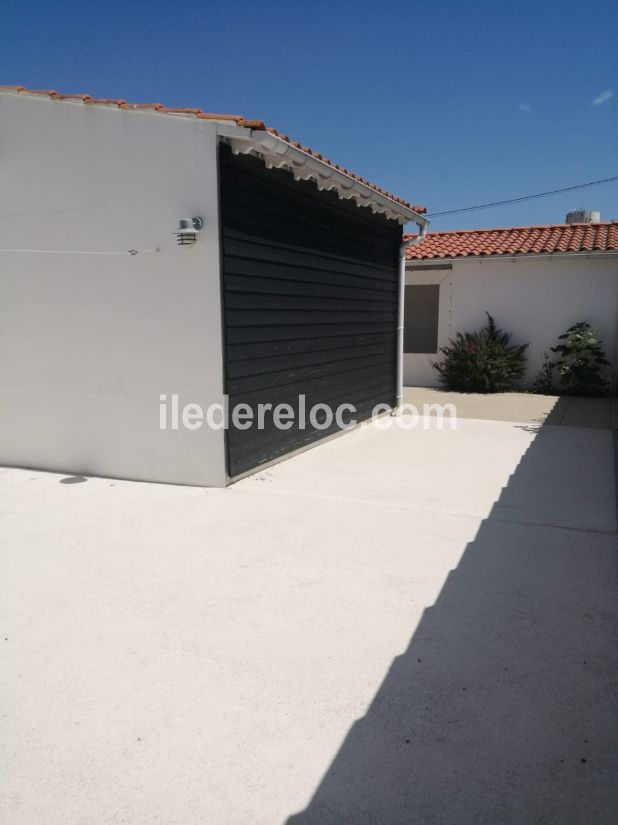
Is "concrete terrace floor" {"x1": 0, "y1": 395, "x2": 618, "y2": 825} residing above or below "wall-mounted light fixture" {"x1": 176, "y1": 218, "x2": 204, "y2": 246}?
below

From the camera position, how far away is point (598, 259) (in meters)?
11.6

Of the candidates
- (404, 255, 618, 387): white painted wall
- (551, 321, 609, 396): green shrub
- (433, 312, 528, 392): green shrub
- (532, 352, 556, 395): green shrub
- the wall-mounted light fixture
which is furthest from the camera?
(532, 352, 556, 395): green shrub

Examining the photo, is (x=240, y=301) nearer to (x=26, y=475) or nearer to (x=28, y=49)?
(x=26, y=475)

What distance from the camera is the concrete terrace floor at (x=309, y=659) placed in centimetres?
189

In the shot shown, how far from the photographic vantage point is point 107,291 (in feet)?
18.0

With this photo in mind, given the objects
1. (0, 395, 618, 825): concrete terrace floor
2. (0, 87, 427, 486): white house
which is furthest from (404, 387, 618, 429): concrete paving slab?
(0, 87, 427, 486): white house

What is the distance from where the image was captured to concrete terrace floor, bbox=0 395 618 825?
189 cm

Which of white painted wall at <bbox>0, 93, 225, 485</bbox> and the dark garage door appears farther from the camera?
the dark garage door

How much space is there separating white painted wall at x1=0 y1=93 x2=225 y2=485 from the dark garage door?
28 centimetres

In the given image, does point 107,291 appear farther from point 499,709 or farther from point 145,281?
point 499,709

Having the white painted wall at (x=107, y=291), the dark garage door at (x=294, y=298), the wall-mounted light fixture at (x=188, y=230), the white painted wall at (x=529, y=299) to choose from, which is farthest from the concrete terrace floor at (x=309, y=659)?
the white painted wall at (x=529, y=299)

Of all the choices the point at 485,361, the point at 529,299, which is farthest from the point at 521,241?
the point at 485,361

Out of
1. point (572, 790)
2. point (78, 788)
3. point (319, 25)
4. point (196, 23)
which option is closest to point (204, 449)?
point (78, 788)

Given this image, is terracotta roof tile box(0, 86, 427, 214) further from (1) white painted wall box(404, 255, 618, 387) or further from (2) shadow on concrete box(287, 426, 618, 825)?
(1) white painted wall box(404, 255, 618, 387)
